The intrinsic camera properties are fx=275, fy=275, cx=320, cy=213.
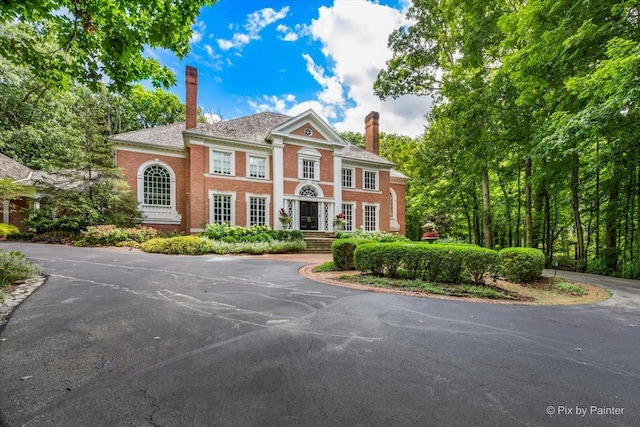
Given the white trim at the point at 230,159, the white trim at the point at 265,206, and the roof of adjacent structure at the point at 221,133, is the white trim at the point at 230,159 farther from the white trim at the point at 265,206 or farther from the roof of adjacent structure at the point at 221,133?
the white trim at the point at 265,206

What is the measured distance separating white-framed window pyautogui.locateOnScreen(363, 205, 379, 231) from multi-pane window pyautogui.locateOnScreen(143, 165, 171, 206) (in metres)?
13.5

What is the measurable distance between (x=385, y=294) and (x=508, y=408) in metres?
3.51

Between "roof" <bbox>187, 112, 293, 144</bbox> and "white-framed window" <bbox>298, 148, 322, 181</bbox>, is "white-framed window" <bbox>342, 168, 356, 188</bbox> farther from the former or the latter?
"roof" <bbox>187, 112, 293, 144</bbox>

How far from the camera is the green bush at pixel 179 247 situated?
11438 mm

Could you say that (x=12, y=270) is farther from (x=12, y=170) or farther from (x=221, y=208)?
(x=12, y=170)

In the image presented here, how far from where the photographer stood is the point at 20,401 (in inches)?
79.0

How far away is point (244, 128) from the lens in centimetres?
1847

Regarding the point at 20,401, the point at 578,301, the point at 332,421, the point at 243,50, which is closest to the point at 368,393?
the point at 332,421

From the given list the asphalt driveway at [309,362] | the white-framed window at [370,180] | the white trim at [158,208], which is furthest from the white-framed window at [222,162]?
the asphalt driveway at [309,362]

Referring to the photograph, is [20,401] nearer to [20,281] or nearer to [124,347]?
[124,347]

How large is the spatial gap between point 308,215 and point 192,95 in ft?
34.9

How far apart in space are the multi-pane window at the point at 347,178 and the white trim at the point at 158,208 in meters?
11.4

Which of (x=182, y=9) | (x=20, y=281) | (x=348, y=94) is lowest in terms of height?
(x=20, y=281)

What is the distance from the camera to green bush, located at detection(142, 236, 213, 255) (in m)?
11.4
